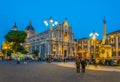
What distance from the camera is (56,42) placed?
113875mm

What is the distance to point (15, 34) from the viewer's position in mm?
93750

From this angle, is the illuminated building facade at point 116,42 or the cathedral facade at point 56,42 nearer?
the illuminated building facade at point 116,42

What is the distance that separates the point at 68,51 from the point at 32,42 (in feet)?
88.2

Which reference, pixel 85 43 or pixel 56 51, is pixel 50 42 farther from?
pixel 85 43

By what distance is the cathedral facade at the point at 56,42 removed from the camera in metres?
111

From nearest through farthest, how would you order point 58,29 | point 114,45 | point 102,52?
point 102,52
point 114,45
point 58,29

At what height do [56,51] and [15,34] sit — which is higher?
[15,34]

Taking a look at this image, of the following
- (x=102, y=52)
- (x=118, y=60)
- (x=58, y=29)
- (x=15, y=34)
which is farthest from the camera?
(x=58, y=29)

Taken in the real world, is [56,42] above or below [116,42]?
above

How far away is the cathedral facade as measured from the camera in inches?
4377

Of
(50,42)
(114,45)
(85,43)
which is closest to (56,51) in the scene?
(50,42)

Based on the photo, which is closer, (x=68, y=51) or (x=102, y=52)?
(x=102, y=52)

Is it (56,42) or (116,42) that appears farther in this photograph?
(56,42)

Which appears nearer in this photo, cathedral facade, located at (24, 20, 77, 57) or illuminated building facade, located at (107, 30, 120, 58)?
illuminated building facade, located at (107, 30, 120, 58)
